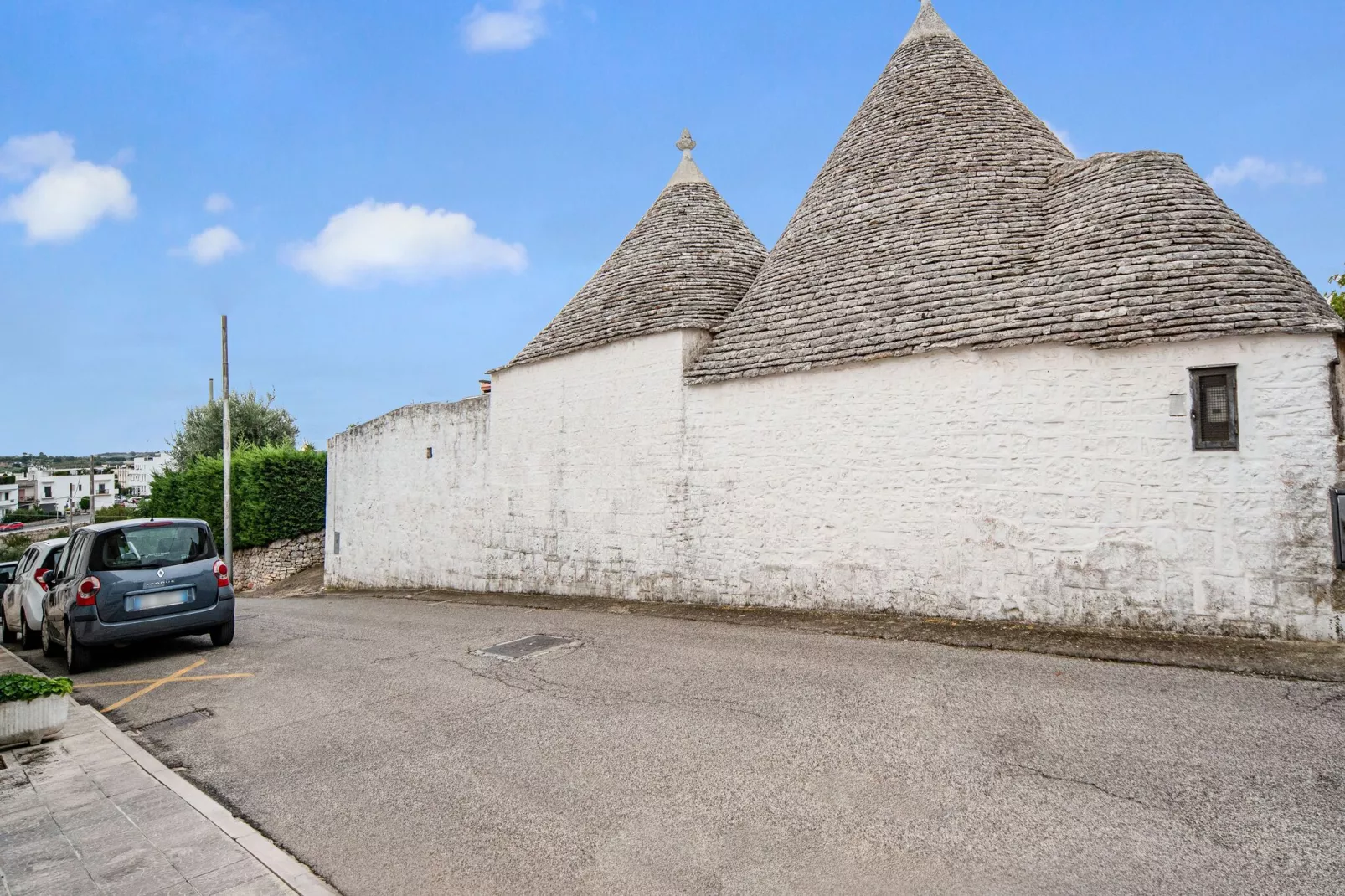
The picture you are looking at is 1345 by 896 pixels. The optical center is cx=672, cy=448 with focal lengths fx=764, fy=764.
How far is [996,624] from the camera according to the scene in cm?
880

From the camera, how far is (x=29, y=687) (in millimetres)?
6117

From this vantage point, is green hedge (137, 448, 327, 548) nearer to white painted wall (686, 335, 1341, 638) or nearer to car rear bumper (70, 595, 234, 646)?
car rear bumper (70, 595, 234, 646)

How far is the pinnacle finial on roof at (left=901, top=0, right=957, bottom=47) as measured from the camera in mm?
13914

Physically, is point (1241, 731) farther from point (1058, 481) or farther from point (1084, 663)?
point (1058, 481)

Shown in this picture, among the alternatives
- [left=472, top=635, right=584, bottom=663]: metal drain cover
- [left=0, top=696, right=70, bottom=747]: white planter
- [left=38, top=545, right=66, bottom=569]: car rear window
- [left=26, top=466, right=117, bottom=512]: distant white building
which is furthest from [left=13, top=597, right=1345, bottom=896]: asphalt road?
[left=26, top=466, right=117, bottom=512]: distant white building

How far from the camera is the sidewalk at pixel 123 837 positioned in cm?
378

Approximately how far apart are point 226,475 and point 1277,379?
24524 millimetres

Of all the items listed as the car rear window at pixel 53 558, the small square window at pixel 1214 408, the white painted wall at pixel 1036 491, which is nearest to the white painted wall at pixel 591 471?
the white painted wall at pixel 1036 491

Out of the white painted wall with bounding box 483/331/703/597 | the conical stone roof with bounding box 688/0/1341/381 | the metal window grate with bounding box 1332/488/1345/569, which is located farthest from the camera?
the white painted wall with bounding box 483/331/703/597

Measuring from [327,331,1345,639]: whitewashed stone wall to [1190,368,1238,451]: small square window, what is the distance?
11 cm

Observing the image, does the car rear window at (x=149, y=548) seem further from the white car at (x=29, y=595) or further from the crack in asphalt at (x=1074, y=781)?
the crack in asphalt at (x=1074, y=781)

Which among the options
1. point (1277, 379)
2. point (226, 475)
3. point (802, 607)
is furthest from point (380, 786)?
point (226, 475)

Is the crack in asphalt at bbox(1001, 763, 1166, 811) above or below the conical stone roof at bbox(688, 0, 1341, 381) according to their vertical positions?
below

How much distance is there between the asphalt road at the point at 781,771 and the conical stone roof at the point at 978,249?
3858mm
